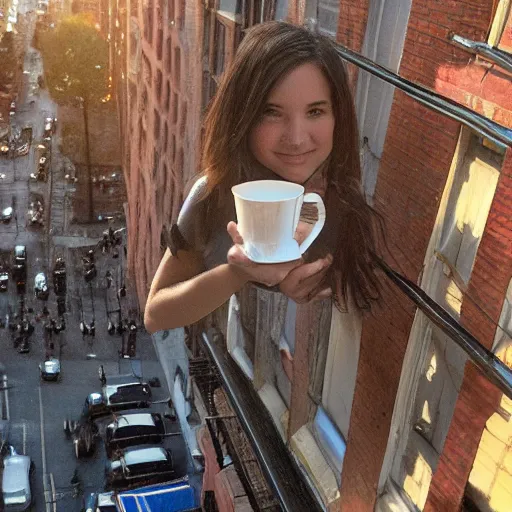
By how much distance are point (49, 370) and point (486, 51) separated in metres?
19.3

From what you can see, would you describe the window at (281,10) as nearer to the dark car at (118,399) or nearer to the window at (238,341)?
the window at (238,341)

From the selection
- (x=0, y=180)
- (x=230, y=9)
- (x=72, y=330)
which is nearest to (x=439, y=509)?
(x=230, y=9)

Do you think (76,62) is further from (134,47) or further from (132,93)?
(134,47)

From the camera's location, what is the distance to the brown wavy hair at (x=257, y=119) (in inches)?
142

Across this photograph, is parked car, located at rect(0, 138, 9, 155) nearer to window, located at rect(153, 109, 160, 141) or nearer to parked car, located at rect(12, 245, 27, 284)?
parked car, located at rect(12, 245, 27, 284)

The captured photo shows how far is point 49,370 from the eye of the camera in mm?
20828

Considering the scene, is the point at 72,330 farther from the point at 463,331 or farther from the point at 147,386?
the point at 463,331

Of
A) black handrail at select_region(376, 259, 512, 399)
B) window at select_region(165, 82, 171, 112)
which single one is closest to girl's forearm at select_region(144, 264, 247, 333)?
black handrail at select_region(376, 259, 512, 399)

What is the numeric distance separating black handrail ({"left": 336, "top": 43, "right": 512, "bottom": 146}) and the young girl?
0.68 m

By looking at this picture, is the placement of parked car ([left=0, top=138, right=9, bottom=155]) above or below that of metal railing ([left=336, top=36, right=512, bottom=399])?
below

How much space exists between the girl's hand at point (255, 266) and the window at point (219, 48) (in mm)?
9964

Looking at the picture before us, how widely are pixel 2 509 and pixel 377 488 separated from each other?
13.0 metres

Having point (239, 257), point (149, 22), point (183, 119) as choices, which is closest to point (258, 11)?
point (183, 119)

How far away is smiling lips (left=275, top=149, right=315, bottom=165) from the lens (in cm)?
386
